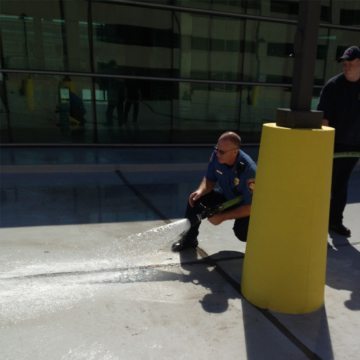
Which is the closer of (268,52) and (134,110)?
(134,110)

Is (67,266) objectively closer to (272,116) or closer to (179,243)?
(179,243)

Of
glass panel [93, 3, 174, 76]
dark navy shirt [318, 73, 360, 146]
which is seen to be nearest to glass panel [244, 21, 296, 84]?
glass panel [93, 3, 174, 76]

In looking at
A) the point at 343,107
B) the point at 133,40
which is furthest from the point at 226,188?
the point at 133,40

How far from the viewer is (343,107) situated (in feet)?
11.9

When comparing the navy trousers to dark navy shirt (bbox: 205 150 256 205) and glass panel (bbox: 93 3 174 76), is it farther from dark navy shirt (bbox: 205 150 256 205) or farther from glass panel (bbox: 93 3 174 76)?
glass panel (bbox: 93 3 174 76)

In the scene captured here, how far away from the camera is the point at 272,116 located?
948 centimetres

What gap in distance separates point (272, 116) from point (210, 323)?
769 cm

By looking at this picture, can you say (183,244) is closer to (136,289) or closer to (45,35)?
(136,289)

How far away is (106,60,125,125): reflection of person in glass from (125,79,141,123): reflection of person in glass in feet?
0.30

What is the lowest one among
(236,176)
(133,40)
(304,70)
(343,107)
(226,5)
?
(236,176)

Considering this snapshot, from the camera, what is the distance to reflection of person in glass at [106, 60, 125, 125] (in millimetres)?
7957

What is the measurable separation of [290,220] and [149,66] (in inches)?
253

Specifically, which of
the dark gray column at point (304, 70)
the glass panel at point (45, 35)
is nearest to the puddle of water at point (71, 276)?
the dark gray column at point (304, 70)

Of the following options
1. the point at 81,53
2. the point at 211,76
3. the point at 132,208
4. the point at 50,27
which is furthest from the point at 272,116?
the point at 132,208
